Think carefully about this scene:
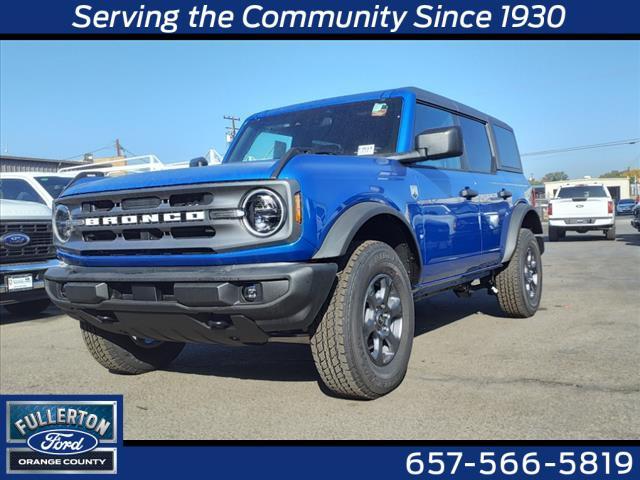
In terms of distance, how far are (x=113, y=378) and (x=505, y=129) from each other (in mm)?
4773

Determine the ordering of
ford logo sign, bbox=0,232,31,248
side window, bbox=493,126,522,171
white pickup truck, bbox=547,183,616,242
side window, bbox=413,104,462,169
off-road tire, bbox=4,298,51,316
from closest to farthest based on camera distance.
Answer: side window, bbox=413,104,462,169 < side window, bbox=493,126,522,171 < ford logo sign, bbox=0,232,31,248 < off-road tire, bbox=4,298,51,316 < white pickup truck, bbox=547,183,616,242

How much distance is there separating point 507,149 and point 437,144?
2824 millimetres

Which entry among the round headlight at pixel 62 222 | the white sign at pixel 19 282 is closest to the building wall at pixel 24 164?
the white sign at pixel 19 282

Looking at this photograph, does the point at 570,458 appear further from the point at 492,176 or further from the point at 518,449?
the point at 492,176

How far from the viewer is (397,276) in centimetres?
369

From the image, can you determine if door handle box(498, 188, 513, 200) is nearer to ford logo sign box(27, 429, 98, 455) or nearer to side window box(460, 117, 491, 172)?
side window box(460, 117, 491, 172)

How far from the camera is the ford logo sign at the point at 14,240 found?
21.8 ft

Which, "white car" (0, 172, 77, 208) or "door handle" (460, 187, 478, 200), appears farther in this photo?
"white car" (0, 172, 77, 208)

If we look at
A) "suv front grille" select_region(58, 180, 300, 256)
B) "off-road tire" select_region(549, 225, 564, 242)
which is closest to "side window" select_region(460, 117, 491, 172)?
"suv front grille" select_region(58, 180, 300, 256)

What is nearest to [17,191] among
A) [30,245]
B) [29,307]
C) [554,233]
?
[29,307]

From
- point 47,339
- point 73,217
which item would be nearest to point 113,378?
point 73,217

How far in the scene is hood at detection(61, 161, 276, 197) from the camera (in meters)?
3.01

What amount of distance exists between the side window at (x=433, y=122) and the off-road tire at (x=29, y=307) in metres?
5.51

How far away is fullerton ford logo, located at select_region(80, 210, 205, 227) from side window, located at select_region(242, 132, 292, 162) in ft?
5.09
